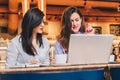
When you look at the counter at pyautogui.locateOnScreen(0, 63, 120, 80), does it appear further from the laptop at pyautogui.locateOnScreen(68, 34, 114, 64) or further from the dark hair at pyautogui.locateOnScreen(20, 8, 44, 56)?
the dark hair at pyautogui.locateOnScreen(20, 8, 44, 56)

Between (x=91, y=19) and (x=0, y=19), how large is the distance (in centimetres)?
288

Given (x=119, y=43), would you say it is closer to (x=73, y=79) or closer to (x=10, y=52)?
(x=10, y=52)

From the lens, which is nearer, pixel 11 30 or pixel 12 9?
pixel 12 9

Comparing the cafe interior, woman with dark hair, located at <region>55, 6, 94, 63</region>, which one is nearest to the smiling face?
woman with dark hair, located at <region>55, 6, 94, 63</region>

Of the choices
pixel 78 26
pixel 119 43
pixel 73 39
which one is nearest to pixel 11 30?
pixel 119 43

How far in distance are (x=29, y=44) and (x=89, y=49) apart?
23.6 inches

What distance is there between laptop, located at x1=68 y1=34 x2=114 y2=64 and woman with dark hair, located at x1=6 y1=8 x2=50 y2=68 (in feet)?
1.50

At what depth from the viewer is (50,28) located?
890cm

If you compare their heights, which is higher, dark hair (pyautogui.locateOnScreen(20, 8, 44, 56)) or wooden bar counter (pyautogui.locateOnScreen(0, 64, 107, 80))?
dark hair (pyautogui.locateOnScreen(20, 8, 44, 56))

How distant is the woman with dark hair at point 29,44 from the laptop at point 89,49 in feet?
1.50

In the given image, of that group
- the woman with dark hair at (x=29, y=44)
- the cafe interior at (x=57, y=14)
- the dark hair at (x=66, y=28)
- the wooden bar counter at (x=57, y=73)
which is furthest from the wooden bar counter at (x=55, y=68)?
the cafe interior at (x=57, y=14)

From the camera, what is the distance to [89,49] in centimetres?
169

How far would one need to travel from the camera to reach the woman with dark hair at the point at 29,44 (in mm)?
2135

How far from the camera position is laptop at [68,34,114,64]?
1686mm
